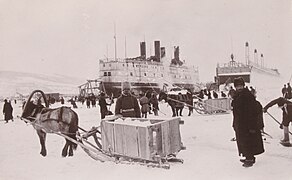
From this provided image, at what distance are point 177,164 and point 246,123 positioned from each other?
53 centimetres

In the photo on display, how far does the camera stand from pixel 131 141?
2.42m

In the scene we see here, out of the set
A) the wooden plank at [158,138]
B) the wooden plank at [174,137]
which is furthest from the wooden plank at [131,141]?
the wooden plank at [174,137]

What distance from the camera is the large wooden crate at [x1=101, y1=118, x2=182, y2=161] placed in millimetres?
2320

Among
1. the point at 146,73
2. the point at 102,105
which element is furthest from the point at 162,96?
the point at 146,73

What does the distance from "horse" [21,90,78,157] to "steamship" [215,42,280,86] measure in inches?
47.4

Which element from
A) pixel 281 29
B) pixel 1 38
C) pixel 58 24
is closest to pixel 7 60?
pixel 1 38

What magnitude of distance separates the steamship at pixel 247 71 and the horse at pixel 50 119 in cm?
120

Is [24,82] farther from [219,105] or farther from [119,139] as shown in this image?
[219,105]

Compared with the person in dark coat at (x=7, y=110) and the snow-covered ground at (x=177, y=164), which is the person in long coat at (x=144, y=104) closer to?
the snow-covered ground at (x=177, y=164)

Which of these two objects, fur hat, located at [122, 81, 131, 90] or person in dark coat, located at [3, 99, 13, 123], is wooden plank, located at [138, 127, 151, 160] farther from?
person in dark coat, located at [3, 99, 13, 123]

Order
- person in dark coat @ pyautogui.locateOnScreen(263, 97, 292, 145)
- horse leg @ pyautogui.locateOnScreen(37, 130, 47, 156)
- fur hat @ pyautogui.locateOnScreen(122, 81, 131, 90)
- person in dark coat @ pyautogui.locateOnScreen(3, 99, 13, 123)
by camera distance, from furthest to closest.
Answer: fur hat @ pyautogui.locateOnScreen(122, 81, 131, 90) < person in dark coat @ pyautogui.locateOnScreen(3, 99, 13, 123) < horse leg @ pyautogui.locateOnScreen(37, 130, 47, 156) < person in dark coat @ pyautogui.locateOnScreen(263, 97, 292, 145)

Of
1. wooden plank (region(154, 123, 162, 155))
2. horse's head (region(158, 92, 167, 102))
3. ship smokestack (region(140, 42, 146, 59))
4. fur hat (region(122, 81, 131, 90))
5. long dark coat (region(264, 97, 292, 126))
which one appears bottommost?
wooden plank (region(154, 123, 162, 155))

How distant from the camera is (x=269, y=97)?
8.36ft

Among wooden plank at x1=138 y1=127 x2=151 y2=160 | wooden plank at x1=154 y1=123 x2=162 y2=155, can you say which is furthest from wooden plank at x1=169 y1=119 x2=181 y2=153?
wooden plank at x1=138 y1=127 x2=151 y2=160
